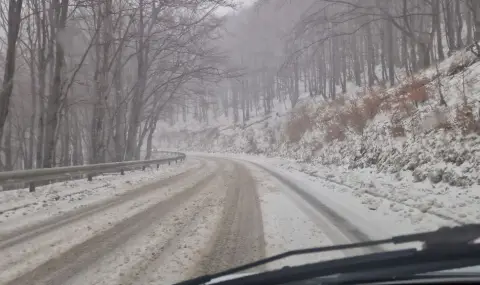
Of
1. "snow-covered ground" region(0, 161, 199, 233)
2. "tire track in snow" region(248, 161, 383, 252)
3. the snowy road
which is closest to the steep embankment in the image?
"tire track in snow" region(248, 161, 383, 252)

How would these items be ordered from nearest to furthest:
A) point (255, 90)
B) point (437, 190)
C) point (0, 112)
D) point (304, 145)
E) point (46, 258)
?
point (46, 258) → point (437, 190) → point (0, 112) → point (304, 145) → point (255, 90)

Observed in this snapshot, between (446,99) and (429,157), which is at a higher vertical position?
(446,99)

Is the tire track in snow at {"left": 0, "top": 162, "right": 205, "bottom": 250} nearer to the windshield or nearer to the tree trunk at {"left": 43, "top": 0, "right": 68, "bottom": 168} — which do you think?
the windshield

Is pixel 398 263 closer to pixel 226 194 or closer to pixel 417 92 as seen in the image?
pixel 226 194

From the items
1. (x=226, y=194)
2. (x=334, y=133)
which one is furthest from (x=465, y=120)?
(x=334, y=133)

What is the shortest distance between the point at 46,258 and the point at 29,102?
29459mm

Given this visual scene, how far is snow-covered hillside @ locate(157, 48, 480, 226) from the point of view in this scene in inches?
334

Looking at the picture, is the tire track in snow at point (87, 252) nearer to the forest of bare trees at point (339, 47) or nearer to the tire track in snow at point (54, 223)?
the tire track in snow at point (54, 223)

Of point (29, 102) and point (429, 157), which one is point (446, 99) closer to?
point (429, 157)

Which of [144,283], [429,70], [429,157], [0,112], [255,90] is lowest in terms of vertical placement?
[144,283]

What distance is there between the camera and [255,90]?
205 ft

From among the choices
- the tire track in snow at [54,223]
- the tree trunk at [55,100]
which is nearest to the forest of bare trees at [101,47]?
the tree trunk at [55,100]

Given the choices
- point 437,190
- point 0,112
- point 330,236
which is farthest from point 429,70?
point 0,112

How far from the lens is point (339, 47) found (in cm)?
4297
